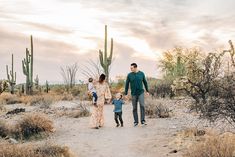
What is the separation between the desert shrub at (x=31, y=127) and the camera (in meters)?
17.5

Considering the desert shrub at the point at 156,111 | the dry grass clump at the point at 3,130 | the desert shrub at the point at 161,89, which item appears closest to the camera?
the dry grass clump at the point at 3,130

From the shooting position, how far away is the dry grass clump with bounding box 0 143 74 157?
11375 millimetres

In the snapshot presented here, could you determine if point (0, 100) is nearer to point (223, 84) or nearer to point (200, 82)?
point (200, 82)

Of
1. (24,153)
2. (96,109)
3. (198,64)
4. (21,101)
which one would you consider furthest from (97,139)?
(21,101)

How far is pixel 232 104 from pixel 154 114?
28.7 feet

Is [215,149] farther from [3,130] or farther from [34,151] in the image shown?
[3,130]

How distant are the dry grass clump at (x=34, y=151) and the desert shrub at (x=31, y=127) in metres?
5.34

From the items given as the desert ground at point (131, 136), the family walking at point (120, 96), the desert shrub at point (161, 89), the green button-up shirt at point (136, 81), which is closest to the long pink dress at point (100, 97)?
the family walking at point (120, 96)

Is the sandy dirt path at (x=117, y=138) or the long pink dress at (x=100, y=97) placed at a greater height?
the long pink dress at (x=100, y=97)

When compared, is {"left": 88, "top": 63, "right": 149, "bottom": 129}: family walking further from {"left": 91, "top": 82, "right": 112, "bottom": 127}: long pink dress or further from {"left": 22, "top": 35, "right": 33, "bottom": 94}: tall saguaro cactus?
{"left": 22, "top": 35, "right": 33, "bottom": 94}: tall saguaro cactus

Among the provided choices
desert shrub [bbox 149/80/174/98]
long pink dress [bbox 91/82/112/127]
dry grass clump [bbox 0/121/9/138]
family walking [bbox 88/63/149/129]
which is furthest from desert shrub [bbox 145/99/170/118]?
desert shrub [bbox 149/80/174/98]

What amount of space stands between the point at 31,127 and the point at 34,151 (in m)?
5.82

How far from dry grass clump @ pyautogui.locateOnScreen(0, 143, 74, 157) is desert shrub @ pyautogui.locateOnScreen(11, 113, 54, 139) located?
5.34 metres

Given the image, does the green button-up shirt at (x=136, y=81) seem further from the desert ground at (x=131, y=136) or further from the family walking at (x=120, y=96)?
the desert ground at (x=131, y=136)
